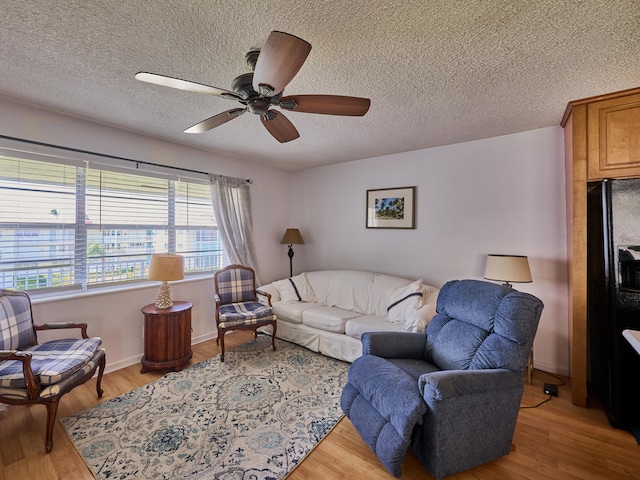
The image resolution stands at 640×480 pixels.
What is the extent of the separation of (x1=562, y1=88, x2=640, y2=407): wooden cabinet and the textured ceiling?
15 centimetres

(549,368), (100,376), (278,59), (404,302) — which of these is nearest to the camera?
(278,59)

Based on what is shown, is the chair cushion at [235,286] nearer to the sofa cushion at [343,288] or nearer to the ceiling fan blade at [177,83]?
the sofa cushion at [343,288]

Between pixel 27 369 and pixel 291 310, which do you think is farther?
pixel 291 310

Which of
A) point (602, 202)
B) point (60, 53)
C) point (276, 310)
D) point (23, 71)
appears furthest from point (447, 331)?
point (23, 71)

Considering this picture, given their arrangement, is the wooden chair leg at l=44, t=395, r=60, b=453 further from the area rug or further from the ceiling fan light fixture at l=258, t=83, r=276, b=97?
the ceiling fan light fixture at l=258, t=83, r=276, b=97

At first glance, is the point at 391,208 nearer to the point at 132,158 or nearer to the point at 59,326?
the point at 132,158

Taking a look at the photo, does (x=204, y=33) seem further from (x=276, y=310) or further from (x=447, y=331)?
(x=276, y=310)

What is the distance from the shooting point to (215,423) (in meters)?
2.05

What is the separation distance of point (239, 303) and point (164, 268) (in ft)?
3.60

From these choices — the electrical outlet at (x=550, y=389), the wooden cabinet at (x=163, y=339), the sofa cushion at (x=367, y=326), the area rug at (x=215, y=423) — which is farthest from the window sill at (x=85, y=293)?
the electrical outlet at (x=550, y=389)

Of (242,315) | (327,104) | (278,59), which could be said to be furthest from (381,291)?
(278,59)

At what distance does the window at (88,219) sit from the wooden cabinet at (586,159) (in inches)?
154

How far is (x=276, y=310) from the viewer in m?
3.64

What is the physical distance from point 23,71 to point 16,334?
1871 mm
